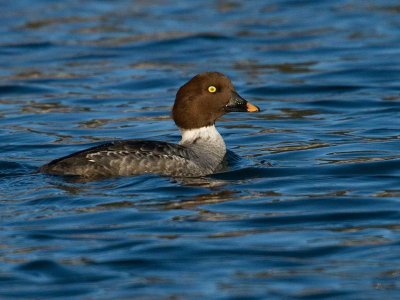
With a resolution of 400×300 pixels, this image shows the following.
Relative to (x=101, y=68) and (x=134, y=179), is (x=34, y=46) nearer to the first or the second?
(x=101, y=68)

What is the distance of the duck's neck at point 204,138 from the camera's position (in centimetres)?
1309

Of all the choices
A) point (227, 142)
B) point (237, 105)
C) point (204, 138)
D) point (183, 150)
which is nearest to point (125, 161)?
point (183, 150)

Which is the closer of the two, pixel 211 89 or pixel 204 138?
pixel 211 89

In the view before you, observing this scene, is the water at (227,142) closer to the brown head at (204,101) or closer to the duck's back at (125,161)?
the duck's back at (125,161)

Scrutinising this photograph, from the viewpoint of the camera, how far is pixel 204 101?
42.8 feet

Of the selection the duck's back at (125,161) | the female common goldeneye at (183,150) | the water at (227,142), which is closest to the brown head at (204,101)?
the female common goldeneye at (183,150)

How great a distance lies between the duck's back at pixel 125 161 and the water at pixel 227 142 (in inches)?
5.7

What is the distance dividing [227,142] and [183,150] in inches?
101

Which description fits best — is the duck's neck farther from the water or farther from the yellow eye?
the yellow eye

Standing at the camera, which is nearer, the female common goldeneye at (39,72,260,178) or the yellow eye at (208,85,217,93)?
the female common goldeneye at (39,72,260,178)

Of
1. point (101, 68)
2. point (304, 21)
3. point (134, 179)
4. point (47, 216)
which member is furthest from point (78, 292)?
point (304, 21)

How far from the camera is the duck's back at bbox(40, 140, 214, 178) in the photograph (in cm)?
1190

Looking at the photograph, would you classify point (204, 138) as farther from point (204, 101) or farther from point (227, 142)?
point (227, 142)

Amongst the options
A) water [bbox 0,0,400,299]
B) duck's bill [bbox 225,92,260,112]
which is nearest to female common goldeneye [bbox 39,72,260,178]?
duck's bill [bbox 225,92,260,112]
